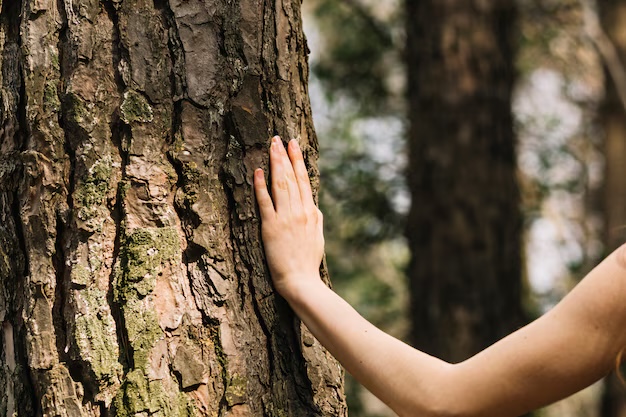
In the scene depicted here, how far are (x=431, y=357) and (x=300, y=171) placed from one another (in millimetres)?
542

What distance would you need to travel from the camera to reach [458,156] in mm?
4883

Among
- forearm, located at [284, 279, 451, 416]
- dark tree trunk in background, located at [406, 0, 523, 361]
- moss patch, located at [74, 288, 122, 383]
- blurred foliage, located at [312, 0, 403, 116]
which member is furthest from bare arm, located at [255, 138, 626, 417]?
blurred foliage, located at [312, 0, 403, 116]

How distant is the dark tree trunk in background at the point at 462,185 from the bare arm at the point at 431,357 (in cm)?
295

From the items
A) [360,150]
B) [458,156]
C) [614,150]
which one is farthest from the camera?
[614,150]

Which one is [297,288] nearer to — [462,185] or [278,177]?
[278,177]

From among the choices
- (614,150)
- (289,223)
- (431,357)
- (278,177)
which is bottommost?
(431,357)

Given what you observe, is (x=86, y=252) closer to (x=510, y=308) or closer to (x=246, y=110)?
(x=246, y=110)

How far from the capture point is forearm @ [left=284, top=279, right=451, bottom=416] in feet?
5.65

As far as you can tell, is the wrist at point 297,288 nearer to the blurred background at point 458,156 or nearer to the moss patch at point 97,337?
the moss patch at point 97,337

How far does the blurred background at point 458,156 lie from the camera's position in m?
4.82

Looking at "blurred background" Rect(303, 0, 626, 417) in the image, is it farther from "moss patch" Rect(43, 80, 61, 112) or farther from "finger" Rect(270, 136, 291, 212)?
"moss patch" Rect(43, 80, 61, 112)

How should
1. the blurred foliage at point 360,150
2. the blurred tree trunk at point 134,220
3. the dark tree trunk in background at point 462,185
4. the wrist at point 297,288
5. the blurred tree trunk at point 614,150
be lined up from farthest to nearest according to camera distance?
the blurred tree trunk at point 614,150, the blurred foliage at point 360,150, the dark tree trunk in background at point 462,185, the wrist at point 297,288, the blurred tree trunk at point 134,220

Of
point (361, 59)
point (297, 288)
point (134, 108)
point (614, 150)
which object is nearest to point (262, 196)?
point (297, 288)

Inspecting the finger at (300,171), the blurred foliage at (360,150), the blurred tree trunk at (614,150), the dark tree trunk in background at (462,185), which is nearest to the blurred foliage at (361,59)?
the blurred foliage at (360,150)
